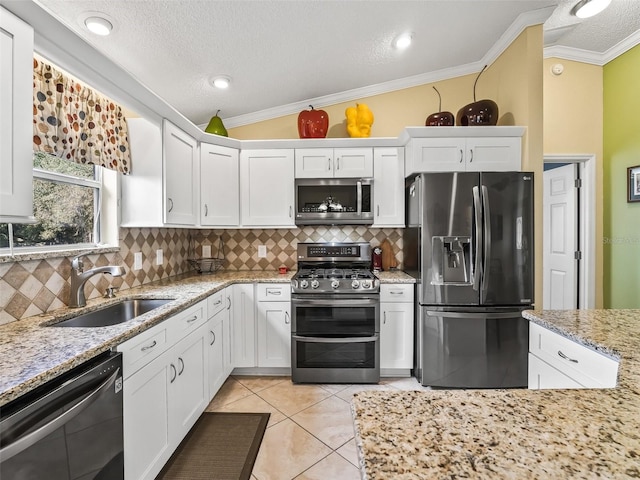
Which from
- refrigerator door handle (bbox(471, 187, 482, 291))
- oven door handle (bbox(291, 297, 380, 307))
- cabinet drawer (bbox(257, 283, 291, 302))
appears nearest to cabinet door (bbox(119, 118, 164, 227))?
cabinet drawer (bbox(257, 283, 291, 302))

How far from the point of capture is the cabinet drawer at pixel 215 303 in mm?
2242

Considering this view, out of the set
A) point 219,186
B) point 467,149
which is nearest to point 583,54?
point 467,149

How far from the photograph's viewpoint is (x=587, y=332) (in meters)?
1.21

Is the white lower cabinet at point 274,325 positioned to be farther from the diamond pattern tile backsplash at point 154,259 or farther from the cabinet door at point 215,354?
the diamond pattern tile backsplash at point 154,259

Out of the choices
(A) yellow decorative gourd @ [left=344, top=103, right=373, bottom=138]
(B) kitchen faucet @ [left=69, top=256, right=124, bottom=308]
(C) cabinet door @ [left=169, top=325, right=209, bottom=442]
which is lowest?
(C) cabinet door @ [left=169, top=325, right=209, bottom=442]

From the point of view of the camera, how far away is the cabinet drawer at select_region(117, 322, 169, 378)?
1.30 meters

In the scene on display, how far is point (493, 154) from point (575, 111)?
5.00ft

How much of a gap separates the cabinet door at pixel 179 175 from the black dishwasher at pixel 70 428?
1.32 meters

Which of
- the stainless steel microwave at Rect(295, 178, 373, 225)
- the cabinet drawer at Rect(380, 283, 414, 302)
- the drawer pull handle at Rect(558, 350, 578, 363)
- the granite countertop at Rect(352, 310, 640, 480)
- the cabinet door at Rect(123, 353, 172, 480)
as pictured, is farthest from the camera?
the stainless steel microwave at Rect(295, 178, 373, 225)

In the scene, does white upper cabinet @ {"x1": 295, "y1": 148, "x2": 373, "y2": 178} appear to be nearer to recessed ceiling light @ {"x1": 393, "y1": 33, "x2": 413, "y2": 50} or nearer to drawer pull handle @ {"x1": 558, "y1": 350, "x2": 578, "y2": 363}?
→ recessed ceiling light @ {"x1": 393, "y1": 33, "x2": 413, "y2": 50}

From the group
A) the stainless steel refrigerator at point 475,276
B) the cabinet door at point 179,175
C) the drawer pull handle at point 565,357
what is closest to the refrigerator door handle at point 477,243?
the stainless steel refrigerator at point 475,276

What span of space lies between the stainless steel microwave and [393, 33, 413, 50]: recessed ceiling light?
3.65 feet

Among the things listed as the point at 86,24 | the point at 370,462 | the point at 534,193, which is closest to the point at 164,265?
the point at 86,24

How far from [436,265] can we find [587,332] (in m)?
1.31
